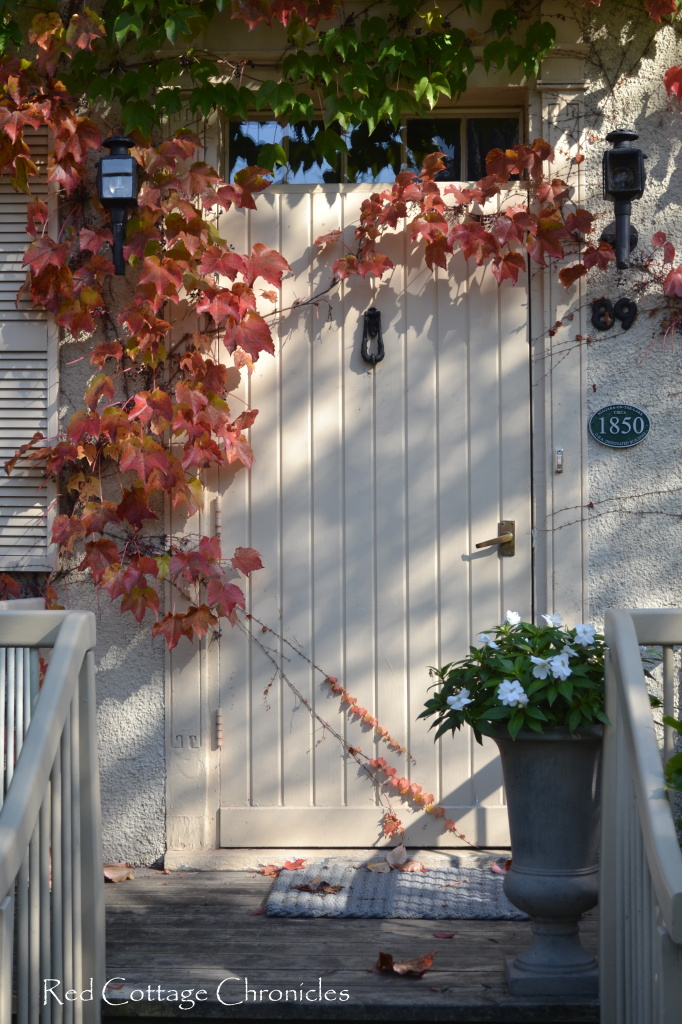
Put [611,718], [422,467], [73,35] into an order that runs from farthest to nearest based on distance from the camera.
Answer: [422,467] → [73,35] → [611,718]

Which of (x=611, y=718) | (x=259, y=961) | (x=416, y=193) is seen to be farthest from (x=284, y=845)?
(x=416, y=193)

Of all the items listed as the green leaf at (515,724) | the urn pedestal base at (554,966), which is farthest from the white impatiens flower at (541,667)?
the urn pedestal base at (554,966)

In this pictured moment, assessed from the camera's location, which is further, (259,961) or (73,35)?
(73,35)

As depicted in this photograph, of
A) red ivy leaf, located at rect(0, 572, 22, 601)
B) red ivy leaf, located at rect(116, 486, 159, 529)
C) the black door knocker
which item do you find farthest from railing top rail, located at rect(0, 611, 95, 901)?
the black door knocker

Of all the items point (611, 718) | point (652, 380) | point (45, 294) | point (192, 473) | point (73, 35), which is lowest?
point (611, 718)

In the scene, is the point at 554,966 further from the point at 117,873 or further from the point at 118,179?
the point at 118,179

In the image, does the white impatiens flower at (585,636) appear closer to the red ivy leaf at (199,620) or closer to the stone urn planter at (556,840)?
the stone urn planter at (556,840)

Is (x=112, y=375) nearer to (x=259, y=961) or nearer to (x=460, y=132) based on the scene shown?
(x=460, y=132)

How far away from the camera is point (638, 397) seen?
3.75 metres

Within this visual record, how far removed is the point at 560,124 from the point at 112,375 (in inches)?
74.8

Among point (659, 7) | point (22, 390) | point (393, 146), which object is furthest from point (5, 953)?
point (659, 7)

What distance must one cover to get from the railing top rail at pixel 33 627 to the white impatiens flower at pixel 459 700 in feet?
3.10

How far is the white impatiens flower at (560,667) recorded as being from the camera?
256 cm

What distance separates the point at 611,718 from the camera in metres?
2.47
